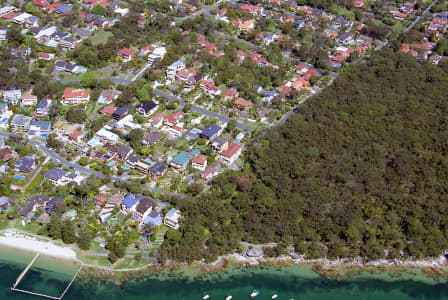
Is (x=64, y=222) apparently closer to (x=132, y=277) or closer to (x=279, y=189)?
(x=132, y=277)

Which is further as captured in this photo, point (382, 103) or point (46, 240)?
point (382, 103)

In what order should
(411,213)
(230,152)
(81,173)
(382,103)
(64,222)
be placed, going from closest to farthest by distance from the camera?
(64,222), (411,213), (81,173), (230,152), (382,103)

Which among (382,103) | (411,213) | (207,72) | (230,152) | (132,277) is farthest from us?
(207,72)

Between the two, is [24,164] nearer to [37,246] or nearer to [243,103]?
[37,246]

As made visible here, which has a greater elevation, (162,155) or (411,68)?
(411,68)

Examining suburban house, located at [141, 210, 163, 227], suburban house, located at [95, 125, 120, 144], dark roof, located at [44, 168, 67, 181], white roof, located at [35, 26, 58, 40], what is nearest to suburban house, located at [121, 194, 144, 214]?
suburban house, located at [141, 210, 163, 227]

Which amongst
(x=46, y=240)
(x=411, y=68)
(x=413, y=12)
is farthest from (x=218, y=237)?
Answer: (x=413, y=12)
